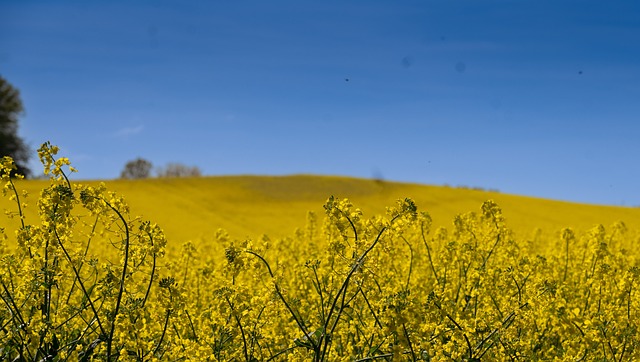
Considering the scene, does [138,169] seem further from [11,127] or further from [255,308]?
[255,308]

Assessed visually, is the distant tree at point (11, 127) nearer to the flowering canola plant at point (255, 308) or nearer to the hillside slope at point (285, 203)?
the hillside slope at point (285, 203)

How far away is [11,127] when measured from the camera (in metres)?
54.7

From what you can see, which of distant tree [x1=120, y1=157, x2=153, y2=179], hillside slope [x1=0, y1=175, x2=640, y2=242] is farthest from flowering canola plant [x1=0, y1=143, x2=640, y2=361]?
distant tree [x1=120, y1=157, x2=153, y2=179]

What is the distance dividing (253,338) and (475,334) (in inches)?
68.2

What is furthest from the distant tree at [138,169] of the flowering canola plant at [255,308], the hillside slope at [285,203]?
the flowering canola plant at [255,308]

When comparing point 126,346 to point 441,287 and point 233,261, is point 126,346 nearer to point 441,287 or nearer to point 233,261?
point 233,261

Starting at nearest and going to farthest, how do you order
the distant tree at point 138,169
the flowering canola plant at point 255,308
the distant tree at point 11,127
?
the flowering canola plant at point 255,308 → the distant tree at point 11,127 → the distant tree at point 138,169

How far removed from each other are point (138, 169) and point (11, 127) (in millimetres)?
18070

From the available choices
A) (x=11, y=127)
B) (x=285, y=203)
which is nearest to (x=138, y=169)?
(x=11, y=127)

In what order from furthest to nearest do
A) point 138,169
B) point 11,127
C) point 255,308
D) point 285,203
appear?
point 138,169
point 11,127
point 285,203
point 255,308

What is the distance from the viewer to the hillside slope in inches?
1125

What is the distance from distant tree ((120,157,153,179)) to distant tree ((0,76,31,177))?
16128 millimetres

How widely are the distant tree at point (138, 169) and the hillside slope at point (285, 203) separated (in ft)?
107

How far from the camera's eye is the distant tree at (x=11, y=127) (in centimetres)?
5147
